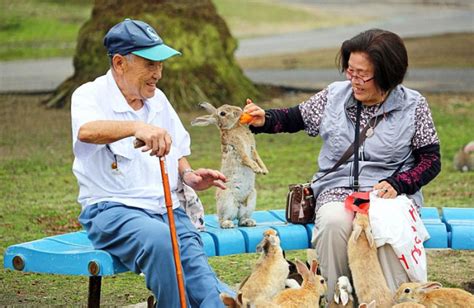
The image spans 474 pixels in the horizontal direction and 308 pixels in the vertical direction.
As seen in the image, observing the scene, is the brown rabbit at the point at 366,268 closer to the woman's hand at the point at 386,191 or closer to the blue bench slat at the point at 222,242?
the woman's hand at the point at 386,191

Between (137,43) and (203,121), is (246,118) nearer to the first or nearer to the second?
(203,121)

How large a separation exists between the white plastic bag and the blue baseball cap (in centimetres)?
130

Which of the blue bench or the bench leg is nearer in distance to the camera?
the blue bench

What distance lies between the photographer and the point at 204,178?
558 cm

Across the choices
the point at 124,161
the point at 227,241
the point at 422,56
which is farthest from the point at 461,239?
the point at 422,56

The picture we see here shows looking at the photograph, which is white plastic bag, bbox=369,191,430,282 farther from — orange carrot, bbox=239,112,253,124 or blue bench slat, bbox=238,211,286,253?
orange carrot, bbox=239,112,253,124

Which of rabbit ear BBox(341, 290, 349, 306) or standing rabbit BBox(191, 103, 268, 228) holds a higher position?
standing rabbit BBox(191, 103, 268, 228)

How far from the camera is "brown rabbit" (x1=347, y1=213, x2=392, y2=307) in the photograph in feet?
18.3

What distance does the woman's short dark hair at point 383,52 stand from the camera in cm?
588

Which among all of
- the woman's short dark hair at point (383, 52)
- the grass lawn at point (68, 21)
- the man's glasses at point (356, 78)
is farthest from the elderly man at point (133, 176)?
the grass lawn at point (68, 21)

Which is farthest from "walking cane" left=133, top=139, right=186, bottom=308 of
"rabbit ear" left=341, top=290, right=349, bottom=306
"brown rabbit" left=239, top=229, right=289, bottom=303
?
"rabbit ear" left=341, top=290, right=349, bottom=306

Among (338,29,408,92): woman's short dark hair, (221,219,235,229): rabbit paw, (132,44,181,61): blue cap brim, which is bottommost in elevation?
(221,219,235,229): rabbit paw

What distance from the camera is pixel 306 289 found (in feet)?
18.2

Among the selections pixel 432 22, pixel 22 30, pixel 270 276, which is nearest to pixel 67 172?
pixel 270 276
